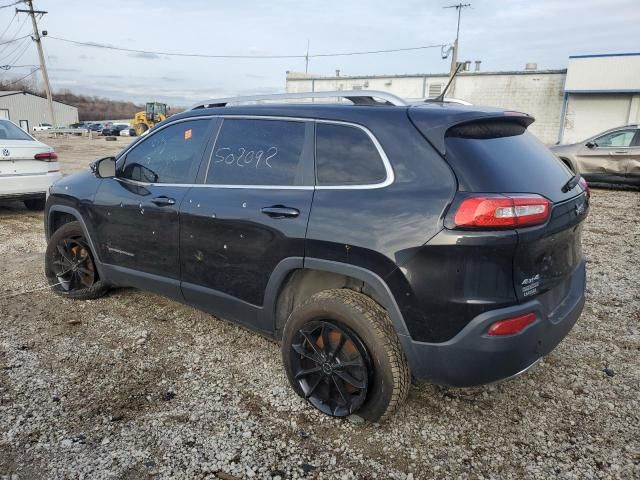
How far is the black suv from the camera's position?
88.9 inches

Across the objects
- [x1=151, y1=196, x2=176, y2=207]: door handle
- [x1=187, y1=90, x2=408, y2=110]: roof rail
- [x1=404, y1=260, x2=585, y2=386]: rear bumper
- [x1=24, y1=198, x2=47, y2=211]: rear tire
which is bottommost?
[x1=24, y1=198, x2=47, y2=211]: rear tire

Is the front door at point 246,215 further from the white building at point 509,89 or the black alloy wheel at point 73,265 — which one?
the white building at point 509,89

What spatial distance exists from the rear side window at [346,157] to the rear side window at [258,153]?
145 millimetres

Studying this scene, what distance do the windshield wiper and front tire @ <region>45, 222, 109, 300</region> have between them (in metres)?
3.74

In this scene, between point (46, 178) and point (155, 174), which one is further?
point (46, 178)

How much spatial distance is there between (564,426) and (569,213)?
1207mm

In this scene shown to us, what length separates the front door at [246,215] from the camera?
2807mm

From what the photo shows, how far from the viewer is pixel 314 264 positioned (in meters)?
2.67

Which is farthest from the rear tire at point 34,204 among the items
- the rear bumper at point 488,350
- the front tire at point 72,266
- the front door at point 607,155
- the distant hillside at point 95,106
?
the distant hillside at point 95,106

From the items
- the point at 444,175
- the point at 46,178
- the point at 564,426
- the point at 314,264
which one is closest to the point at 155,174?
the point at 314,264

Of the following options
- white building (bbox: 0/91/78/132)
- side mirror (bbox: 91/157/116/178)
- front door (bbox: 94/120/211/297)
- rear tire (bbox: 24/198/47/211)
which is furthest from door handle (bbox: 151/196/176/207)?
white building (bbox: 0/91/78/132)

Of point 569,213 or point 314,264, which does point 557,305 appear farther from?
point 314,264

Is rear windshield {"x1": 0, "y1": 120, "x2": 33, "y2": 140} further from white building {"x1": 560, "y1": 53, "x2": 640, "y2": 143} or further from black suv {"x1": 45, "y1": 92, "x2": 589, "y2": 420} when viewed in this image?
white building {"x1": 560, "y1": 53, "x2": 640, "y2": 143}

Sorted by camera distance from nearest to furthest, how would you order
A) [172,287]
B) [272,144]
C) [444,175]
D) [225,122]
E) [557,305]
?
[444,175] → [557,305] → [272,144] → [225,122] → [172,287]
